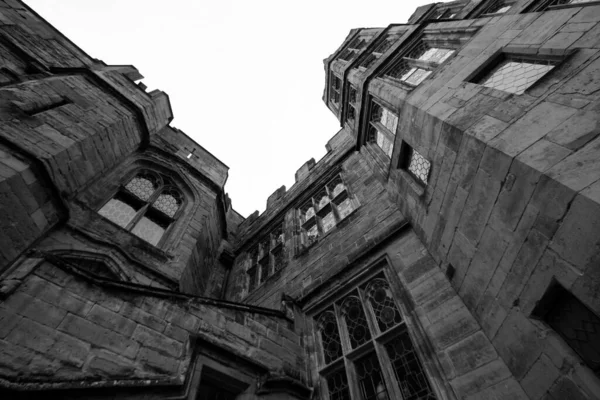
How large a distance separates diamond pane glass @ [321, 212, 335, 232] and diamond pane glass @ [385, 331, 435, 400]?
11.5 feet

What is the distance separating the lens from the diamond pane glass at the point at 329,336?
4809 mm

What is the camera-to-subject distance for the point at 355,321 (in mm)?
4953

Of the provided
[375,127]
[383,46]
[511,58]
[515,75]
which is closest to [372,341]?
[515,75]

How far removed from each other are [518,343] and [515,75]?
2838 mm

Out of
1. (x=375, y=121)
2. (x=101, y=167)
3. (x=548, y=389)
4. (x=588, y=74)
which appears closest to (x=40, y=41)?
(x=101, y=167)

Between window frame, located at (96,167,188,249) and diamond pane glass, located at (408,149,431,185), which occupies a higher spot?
window frame, located at (96,167,188,249)

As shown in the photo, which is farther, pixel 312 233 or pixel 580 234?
pixel 312 233

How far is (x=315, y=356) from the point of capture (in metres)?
4.94

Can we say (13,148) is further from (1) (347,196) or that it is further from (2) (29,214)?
(1) (347,196)

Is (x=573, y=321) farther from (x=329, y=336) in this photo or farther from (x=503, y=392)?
(x=329, y=336)

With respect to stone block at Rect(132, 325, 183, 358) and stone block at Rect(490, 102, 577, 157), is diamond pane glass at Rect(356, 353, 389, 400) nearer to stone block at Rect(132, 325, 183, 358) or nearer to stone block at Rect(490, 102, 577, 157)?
stone block at Rect(132, 325, 183, 358)

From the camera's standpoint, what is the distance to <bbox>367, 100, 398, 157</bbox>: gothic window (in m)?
6.29

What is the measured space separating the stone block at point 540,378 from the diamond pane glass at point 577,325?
10.0 inches

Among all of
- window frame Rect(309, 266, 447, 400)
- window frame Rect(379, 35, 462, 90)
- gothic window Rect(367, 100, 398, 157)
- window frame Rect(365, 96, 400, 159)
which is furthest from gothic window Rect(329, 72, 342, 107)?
window frame Rect(309, 266, 447, 400)
